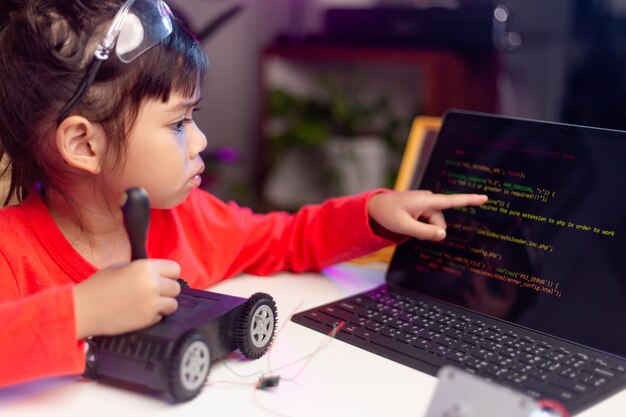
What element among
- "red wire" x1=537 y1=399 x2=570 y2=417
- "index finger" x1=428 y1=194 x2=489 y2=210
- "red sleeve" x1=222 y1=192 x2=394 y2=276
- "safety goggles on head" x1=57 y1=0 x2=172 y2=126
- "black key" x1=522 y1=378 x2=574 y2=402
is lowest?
"red wire" x1=537 y1=399 x2=570 y2=417

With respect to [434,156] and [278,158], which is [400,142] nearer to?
[278,158]

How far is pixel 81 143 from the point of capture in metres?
0.83

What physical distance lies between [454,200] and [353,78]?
5.98 ft

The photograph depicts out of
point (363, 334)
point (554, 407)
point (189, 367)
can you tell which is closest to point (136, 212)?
point (189, 367)

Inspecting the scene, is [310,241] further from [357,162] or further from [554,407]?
[357,162]

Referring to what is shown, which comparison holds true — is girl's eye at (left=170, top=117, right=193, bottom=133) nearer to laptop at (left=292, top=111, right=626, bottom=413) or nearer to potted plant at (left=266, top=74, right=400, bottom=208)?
laptop at (left=292, top=111, right=626, bottom=413)

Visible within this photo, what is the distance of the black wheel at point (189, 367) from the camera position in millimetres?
622

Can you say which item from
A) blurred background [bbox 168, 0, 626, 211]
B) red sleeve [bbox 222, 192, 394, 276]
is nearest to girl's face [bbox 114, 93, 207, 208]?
red sleeve [bbox 222, 192, 394, 276]

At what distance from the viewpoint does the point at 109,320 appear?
658 millimetres

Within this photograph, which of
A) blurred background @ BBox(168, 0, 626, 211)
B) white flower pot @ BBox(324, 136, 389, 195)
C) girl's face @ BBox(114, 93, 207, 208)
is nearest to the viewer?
girl's face @ BBox(114, 93, 207, 208)

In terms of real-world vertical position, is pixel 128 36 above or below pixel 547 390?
above

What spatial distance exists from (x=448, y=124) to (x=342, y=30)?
1.63 metres

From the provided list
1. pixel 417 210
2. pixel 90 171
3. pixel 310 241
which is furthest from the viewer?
pixel 310 241

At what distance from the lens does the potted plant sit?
253 centimetres
